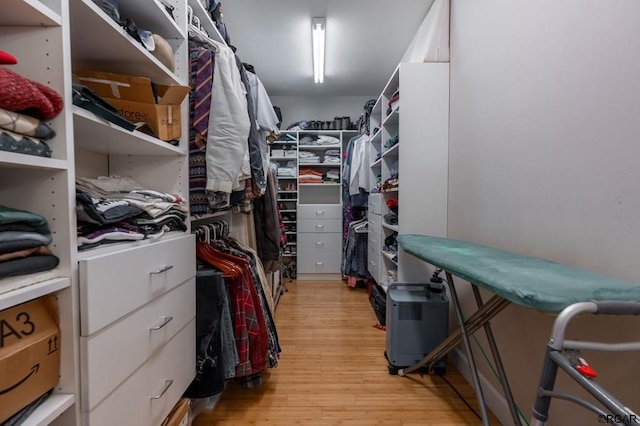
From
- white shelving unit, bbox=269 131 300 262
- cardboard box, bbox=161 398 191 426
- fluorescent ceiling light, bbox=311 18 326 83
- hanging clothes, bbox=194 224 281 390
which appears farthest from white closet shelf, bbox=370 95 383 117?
cardboard box, bbox=161 398 191 426

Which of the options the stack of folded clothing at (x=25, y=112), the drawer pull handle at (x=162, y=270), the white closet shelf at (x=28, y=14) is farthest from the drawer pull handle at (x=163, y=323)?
the white closet shelf at (x=28, y=14)

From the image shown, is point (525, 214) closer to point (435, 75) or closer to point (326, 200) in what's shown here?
point (435, 75)

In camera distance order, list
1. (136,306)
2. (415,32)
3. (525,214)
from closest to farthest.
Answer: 1. (136,306)
2. (525,214)
3. (415,32)

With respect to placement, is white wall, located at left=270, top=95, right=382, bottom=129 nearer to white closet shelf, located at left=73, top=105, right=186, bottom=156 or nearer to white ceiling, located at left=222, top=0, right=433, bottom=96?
white ceiling, located at left=222, top=0, right=433, bottom=96

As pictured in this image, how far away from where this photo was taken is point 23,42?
0.64m

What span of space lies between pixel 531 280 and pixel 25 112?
1.22 meters

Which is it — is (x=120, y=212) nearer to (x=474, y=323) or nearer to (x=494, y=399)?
(x=474, y=323)

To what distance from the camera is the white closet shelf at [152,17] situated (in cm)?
102

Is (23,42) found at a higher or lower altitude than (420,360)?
higher

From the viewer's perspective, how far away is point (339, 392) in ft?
5.07

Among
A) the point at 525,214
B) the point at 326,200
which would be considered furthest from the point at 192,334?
the point at 326,200

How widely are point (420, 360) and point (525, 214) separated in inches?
41.4

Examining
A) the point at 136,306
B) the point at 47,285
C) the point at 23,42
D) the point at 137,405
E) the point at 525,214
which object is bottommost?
the point at 137,405

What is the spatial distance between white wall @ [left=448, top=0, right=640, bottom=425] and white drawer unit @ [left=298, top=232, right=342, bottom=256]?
210cm
